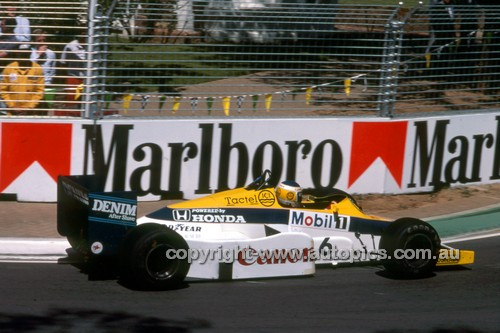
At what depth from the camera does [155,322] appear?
7.50 meters

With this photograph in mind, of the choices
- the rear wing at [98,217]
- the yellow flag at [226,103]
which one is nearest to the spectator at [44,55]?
the yellow flag at [226,103]

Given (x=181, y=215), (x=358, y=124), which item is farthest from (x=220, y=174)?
(x=181, y=215)

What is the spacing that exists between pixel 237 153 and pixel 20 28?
3.32 meters

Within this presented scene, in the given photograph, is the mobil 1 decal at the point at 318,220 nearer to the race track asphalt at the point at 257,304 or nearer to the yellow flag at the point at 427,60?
the race track asphalt at the point at 257,304

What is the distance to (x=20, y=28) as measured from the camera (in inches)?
446

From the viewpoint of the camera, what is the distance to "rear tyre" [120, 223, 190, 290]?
817 centimetres

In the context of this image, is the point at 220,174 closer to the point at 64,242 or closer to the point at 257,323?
the point at 64,242

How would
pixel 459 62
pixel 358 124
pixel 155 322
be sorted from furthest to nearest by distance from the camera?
pixel 459 62 → pixel 358 124 → pixel 155 322

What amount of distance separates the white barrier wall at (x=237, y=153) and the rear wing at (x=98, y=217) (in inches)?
108

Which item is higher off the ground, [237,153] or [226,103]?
[226,103]

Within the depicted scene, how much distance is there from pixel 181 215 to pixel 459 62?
21.5 feet

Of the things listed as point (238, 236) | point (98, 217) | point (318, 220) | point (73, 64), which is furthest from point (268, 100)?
point (98, 217)

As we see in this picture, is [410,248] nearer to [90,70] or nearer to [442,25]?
[90,70]

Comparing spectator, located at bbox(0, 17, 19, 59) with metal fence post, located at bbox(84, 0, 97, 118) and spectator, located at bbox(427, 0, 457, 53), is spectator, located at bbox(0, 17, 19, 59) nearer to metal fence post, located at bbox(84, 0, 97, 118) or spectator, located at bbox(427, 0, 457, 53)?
metal fence post, located at bbox(84, 0, 97, 118)
